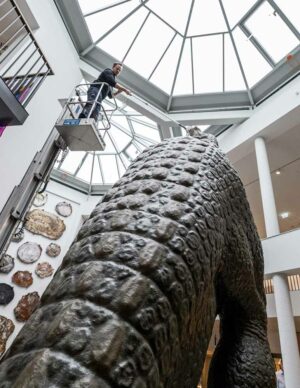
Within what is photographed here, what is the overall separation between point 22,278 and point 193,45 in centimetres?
976

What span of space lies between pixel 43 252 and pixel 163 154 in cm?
1161

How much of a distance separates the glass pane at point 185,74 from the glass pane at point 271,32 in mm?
1642

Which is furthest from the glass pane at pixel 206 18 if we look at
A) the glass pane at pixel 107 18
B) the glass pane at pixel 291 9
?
the glass pane at pixel 107 18

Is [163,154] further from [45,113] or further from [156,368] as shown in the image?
[45,113]

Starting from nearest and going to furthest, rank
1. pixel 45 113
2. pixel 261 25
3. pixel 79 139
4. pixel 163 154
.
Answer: pixel 163 154, pixel 79 139, pixel 45 113, pixel 261 25

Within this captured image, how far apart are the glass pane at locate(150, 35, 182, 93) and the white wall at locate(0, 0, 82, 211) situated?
2.34 m

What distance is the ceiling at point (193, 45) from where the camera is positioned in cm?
677

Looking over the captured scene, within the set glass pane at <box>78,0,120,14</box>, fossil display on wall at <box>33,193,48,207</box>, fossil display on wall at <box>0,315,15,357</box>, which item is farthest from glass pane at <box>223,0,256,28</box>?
fossil display on wall at <box>0,315,15,357</box>

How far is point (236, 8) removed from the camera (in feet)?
22.4

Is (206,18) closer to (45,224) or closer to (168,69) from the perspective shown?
(168,69)

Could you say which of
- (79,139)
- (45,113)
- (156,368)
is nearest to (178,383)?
(156,368)

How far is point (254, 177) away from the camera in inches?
400

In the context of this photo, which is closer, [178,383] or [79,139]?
[178,383]

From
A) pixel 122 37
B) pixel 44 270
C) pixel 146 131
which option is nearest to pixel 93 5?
pixel 122 37
